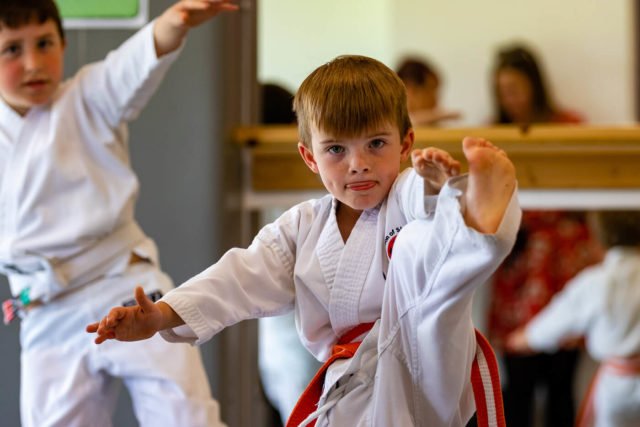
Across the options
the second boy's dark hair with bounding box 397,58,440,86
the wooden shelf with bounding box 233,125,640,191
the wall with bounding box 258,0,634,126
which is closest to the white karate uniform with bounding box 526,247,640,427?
the wooden shelf with bounding box 233,125,640,191

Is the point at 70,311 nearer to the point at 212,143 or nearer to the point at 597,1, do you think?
the point at 212,143

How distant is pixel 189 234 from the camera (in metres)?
2.02

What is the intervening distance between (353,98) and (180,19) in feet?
1.48

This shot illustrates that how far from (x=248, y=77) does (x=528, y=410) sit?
4.02 ft

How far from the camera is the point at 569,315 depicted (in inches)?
91.1

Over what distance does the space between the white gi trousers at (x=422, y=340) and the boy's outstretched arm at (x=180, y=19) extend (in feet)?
1.75

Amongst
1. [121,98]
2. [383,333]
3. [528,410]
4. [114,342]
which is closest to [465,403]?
[383,333]

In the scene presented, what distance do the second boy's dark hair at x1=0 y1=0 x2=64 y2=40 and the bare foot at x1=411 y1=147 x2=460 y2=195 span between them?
2.63 feet

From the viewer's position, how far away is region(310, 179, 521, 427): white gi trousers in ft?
2.94

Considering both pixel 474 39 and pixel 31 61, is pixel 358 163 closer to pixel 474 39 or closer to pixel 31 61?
pixel 31 61

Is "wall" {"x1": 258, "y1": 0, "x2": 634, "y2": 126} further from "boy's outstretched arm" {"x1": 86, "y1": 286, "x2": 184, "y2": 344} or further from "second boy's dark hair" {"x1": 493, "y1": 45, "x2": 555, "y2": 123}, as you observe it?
"boy's outstretched arm" {"x1": 86, "y1": 286, "x2": 184, "y2": 344}

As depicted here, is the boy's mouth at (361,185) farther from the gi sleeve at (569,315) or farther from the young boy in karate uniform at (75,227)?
the gi sleeve at (569,315)

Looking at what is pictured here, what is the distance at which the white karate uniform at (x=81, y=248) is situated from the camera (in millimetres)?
1368

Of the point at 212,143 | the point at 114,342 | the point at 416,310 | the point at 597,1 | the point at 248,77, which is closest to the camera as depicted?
the point at 416,310
